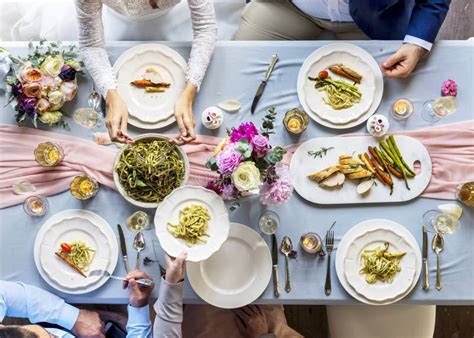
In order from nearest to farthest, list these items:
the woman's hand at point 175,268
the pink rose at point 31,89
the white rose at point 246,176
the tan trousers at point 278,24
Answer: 1. the white rose at point 246,176
2. the woman's hand at point 175,268
3. the pink rose at point 31,89
4. the tan trousers at point 278,24

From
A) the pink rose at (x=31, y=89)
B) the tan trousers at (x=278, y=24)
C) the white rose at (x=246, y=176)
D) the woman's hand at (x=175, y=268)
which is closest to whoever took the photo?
the white rose at (x=246, y=176)

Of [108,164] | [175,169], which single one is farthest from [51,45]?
[175,169]

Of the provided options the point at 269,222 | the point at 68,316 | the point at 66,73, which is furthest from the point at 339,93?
the point at 68,316

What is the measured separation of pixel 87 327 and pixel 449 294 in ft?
3.89

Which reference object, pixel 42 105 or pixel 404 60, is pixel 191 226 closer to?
pixel 42 105

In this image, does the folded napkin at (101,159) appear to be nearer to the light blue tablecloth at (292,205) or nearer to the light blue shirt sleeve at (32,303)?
the light blue tablecloth at (292,205)

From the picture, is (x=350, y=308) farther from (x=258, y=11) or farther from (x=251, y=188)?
(x=258, y=11)

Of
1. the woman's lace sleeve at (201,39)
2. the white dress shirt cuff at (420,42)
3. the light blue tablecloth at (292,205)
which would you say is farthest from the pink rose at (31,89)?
the white dress shirt cuff at (420,42)

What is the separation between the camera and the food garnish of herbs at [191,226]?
1.64 meters

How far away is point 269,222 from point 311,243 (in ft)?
0.49

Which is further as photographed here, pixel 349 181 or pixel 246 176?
pixel 349 181

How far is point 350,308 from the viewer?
75.2 inches

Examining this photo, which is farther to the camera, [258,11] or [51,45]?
[258,11]

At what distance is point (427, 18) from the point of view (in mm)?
1787
